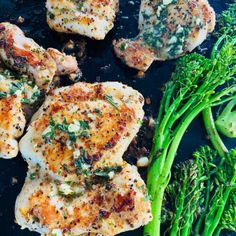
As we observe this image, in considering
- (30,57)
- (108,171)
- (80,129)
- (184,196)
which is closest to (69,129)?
(80,129)

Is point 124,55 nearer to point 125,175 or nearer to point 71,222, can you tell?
point 125,175

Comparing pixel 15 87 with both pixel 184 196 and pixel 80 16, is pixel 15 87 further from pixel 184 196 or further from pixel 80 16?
pixel 184 196

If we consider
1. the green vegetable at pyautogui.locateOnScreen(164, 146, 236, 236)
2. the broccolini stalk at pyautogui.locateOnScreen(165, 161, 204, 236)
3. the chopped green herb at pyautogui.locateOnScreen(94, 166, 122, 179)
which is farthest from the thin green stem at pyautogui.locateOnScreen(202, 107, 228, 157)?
the chopped green herb at pyautogui.locateOnScreen(94, 166, 122, 179)

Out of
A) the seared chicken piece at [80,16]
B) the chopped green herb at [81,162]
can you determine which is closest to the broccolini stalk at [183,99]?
the chopped green herb at [81,162]

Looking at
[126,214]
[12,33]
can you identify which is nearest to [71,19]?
[12,33]

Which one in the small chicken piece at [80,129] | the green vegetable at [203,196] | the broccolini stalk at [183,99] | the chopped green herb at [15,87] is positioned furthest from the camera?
the broccolini stalk at [183,99]

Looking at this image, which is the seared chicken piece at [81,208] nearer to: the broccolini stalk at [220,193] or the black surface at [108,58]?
the broccolini stalk at [220,193]
